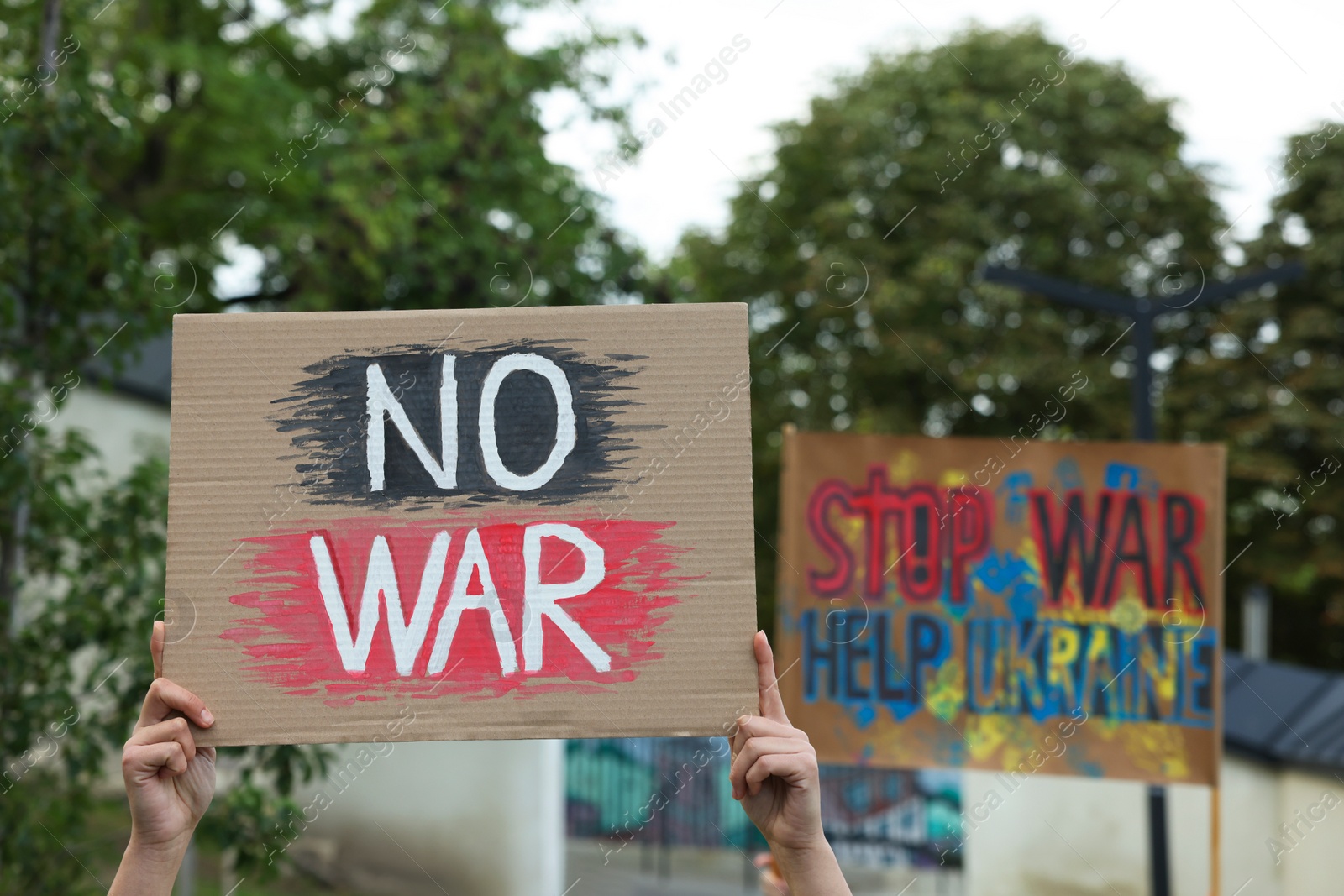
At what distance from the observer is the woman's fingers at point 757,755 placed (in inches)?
70.8

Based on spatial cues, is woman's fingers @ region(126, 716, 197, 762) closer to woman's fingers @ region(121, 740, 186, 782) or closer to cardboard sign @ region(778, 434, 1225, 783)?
woman's fingers @ region(121, 740, 186, 782)

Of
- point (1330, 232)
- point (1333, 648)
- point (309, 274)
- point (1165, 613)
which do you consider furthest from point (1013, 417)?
point (1165, 613)

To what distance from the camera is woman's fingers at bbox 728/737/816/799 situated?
180 cm

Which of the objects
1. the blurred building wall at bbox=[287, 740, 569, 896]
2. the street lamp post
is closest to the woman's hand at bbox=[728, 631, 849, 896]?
Answer: the street lamp post

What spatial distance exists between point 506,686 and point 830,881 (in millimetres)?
616

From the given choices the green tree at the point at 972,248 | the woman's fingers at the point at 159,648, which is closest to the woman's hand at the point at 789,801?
the woman's fingers at the point at 159,648

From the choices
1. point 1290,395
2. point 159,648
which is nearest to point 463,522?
point 159,648

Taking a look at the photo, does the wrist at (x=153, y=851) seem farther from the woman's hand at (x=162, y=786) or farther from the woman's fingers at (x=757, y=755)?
the woman's fingers at (x=757, y=755)

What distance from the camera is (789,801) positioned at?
5.88ft

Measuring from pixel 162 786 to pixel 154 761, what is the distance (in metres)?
0.05

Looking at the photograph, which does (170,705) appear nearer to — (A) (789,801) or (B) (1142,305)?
(A) (789,801)

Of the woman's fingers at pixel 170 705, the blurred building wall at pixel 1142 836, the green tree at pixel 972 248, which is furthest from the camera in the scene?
the green tree at pixel 972 248

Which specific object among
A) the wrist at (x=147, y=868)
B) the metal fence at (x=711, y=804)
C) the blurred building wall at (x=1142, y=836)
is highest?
the wrist at (x=147, y=868)

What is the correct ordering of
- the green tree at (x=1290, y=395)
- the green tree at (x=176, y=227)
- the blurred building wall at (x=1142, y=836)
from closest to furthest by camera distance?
the green tree at (x=176, y=227) → the blurred building wall at (x=1142, y=836) → the green tree at (x=1290, y=395)
